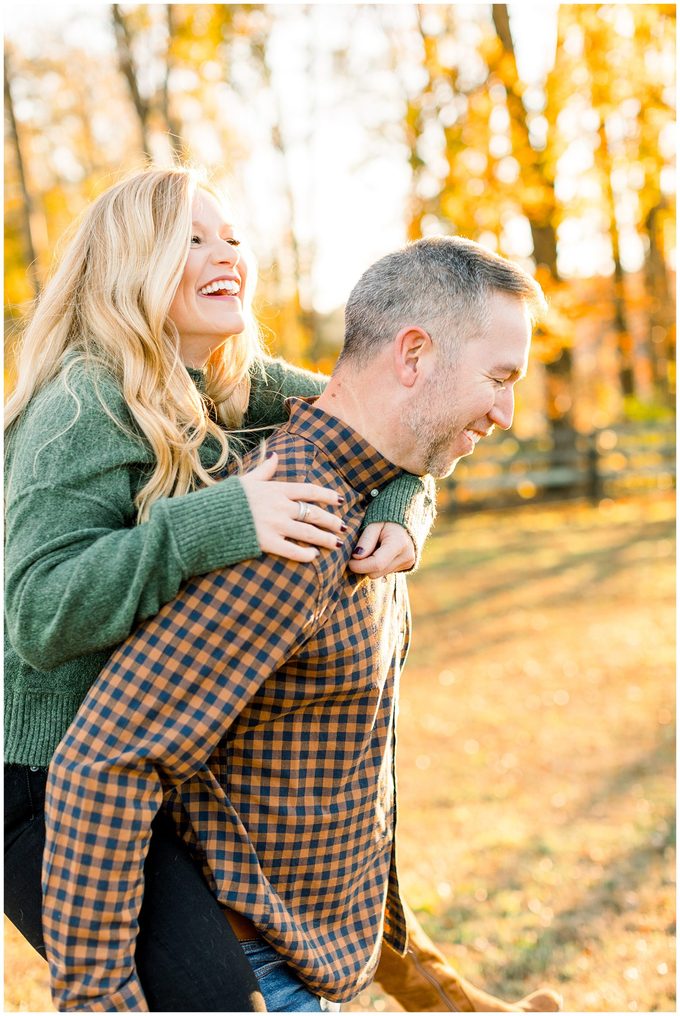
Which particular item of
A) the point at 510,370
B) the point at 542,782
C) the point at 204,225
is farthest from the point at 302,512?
the point at 542,782

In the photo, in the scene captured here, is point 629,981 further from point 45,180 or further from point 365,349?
point 45,180

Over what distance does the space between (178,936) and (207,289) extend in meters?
1.41

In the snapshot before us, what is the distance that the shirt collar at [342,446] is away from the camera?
2242 millimetres

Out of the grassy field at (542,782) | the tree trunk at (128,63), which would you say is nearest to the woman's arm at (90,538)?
the grassy field at (542,782)

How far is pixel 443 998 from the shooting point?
2.97m

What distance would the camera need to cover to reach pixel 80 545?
1.93 metres

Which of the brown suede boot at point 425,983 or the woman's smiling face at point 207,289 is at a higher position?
the woman's smiling face at point 207,289

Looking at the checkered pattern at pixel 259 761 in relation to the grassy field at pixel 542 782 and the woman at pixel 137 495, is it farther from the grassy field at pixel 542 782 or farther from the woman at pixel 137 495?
the grassy field at pixel 542 782

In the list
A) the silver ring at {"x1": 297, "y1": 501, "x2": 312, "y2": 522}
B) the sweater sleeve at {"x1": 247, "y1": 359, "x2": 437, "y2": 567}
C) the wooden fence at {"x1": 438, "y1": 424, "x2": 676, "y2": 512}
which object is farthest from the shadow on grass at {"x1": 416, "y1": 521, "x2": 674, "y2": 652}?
the silver ring at {"x1": 297, "y1": 501, "x2": 312, "y2": 522}

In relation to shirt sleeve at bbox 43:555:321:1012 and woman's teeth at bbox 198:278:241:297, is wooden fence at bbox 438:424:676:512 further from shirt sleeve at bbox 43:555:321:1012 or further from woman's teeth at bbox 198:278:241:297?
shirt sleeve at bbox 43:555:321:1012

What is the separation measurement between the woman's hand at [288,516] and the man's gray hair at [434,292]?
0.38 m

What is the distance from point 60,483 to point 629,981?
2936 millimetres

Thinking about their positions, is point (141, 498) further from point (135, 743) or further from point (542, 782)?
point (542, 782)

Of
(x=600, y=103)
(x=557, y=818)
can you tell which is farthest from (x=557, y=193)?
(x=557, y=818)
